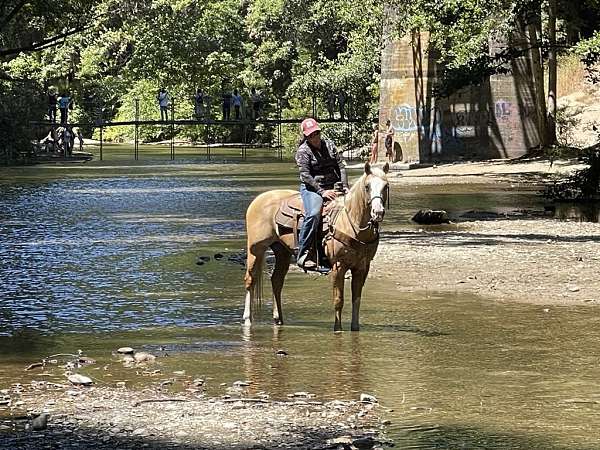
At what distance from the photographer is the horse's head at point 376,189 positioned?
12.4 metres

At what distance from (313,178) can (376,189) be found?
3.53 ft

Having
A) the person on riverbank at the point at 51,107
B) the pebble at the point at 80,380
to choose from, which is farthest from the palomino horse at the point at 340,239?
the person on riverbank at the point at 51,107

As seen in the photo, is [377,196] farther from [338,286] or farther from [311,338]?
[311,338]

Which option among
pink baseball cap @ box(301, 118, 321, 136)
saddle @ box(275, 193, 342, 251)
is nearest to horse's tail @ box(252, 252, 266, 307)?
saddle @ box(275, 193, 342, 251)

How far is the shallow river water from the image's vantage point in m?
9.92

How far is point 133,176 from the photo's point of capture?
4841 centimetres

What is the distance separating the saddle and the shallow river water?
41.7 inches

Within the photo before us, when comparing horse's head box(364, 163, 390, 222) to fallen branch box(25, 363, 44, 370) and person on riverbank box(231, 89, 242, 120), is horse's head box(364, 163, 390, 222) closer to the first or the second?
fallen branch box(25, 363, 44, 370)

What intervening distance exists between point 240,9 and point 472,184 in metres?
51.2

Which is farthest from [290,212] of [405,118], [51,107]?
[51,107]

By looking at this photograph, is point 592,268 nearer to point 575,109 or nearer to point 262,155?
point 575,109

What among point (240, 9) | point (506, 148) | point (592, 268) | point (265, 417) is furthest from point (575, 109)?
point (265, 417)

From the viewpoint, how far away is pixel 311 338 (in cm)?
1330

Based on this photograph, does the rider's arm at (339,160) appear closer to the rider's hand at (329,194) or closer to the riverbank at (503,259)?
the rider's hand at (329,194)
